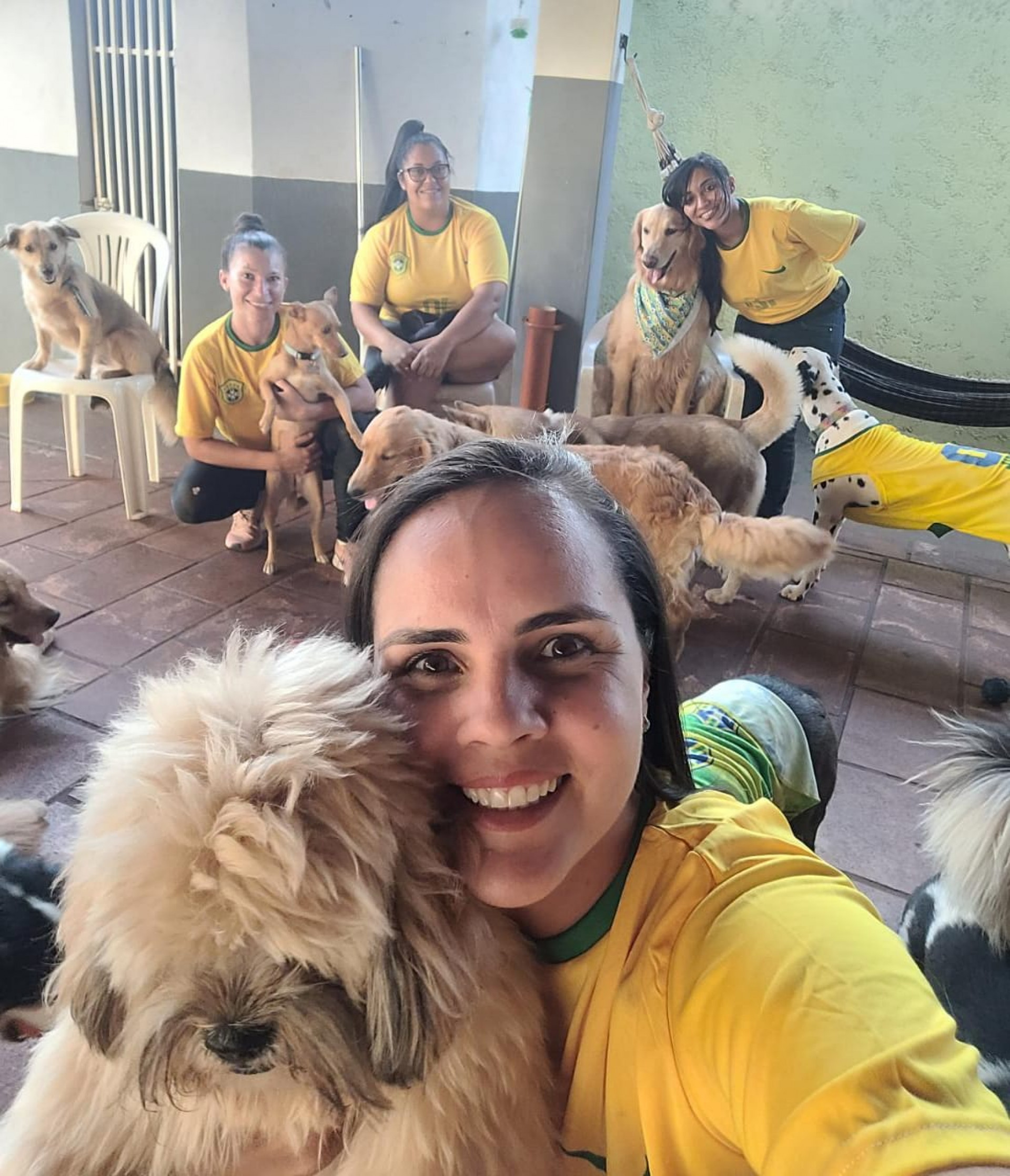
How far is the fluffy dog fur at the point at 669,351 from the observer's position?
12.8 feet

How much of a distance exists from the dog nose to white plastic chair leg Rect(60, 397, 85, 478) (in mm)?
4691

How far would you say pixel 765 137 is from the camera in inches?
250

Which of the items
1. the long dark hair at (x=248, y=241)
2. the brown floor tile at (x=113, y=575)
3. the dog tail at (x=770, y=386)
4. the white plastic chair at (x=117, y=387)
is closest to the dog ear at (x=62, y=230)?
the white plastic chair at (x=117, y=387)

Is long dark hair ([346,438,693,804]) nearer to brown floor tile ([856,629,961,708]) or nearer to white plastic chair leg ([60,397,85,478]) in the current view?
brown floor tile ([856,629,961,708])

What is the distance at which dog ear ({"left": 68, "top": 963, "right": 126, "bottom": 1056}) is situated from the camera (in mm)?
741

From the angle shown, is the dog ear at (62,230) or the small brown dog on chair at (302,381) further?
the dog ear at (62,230)

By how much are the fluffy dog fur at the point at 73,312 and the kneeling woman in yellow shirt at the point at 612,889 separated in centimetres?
412

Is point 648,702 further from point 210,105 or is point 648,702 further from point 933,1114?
point 210,105

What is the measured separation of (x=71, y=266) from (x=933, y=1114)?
5036 mm

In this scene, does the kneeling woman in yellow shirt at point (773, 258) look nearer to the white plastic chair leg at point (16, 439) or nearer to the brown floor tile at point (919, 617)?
the brown floor tile at point (919, 617)

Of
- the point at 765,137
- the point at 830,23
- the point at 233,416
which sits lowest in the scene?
the point at 233,416

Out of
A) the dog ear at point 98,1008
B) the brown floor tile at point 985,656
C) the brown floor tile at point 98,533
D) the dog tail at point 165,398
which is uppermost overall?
the dog ear at point 98,1008

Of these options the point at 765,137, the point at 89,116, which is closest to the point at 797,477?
the point at 765,137

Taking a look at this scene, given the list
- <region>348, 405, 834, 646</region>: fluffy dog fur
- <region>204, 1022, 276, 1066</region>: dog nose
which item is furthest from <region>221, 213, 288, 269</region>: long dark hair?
<region>204, 1022, 276, 1066</region>: dog nose
